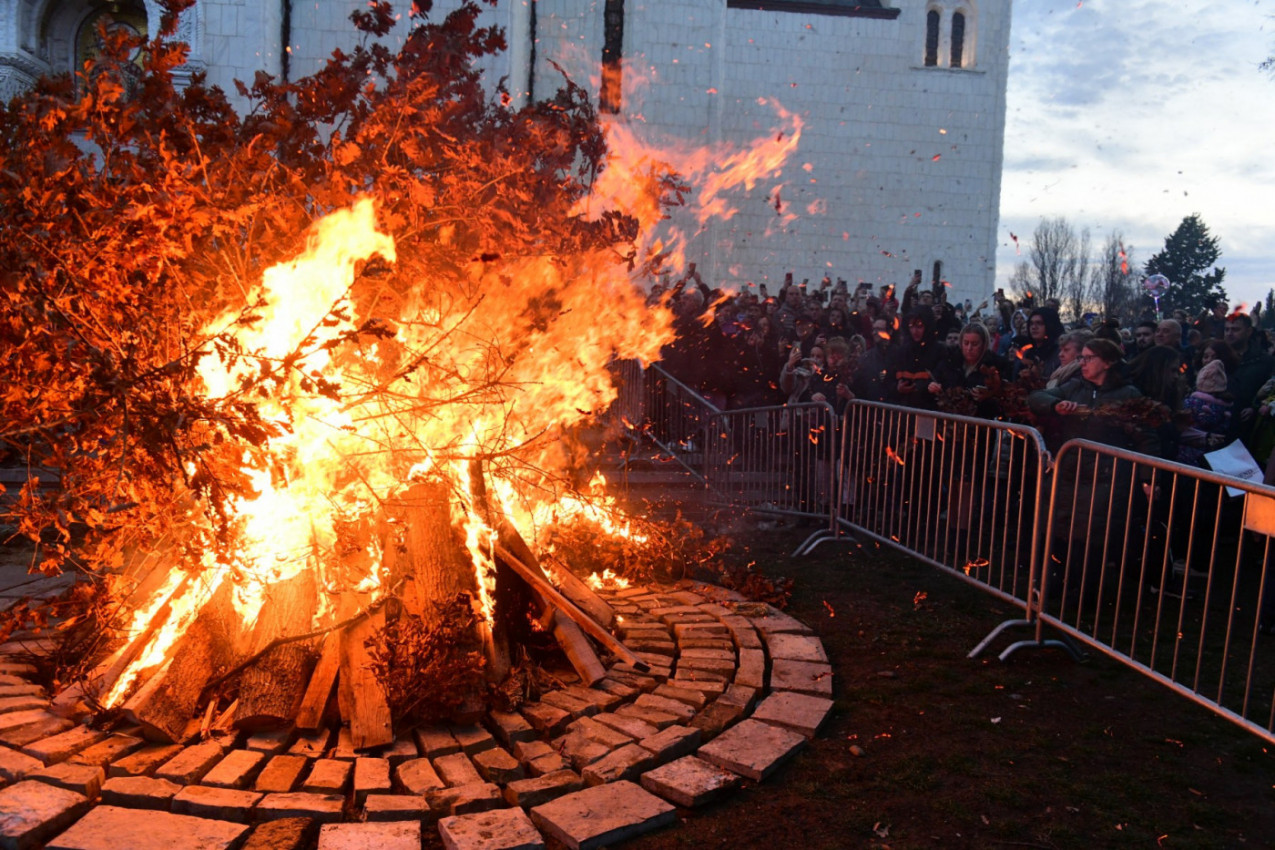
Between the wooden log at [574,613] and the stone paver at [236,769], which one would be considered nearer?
the stone paver at [236,769]

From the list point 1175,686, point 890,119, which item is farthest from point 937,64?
point 1175,686

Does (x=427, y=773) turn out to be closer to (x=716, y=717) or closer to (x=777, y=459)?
(x=716, y=717)

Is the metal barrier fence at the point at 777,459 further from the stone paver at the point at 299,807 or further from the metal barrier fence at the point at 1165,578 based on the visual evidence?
the stone paver at the point at 299,807

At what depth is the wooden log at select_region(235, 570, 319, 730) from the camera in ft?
12.7

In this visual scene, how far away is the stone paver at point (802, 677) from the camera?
4.75m

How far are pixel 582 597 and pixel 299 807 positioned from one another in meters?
2.23

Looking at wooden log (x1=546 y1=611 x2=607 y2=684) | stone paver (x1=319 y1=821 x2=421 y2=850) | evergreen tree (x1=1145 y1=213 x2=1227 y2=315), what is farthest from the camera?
evergreen tree (x1=1145 y1=213 x2=1227 y2=315)

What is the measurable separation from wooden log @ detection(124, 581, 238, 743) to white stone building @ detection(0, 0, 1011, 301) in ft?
85.2

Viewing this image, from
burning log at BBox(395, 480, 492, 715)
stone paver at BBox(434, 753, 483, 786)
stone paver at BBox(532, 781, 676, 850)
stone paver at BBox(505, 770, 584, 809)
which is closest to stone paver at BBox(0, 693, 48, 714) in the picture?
burning log at BBox(395, 480, 492, 715)

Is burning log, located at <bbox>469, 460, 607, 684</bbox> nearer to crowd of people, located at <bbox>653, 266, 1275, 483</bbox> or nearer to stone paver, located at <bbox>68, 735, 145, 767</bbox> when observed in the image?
stone paver, located at <bbox>68, 735, 145, 767</bbox>

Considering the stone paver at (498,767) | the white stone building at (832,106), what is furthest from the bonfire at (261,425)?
the white stone building at (832,106)

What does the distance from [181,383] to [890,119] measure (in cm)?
3303

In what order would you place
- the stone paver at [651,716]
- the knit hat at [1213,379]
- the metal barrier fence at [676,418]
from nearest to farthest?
the stone paver at [651,716]
the knit hat at [1213,379]
the metal barrier fence at [676,418]

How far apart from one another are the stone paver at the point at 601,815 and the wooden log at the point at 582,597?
1.62m
